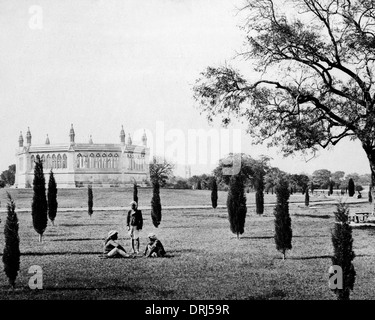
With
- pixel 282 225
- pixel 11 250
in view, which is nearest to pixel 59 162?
pixel 282 225

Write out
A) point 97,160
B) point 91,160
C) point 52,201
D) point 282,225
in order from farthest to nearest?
1. point 91,160
2. point 97,160
3. point 52,201
4. point 282,225

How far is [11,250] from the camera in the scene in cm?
951

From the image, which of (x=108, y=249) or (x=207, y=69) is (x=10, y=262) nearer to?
(x=108, y=249)

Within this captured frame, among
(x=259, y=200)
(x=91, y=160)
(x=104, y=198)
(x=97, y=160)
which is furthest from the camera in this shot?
(x=104, y=198)

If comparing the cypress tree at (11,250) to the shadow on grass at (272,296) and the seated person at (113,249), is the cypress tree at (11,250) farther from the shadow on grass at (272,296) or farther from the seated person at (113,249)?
the shadow on grass at (272,296)

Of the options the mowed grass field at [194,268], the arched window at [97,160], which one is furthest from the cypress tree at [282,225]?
the arched window at [97,160]

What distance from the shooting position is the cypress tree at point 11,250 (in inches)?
370

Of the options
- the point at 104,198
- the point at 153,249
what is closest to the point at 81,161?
the point at 104,198

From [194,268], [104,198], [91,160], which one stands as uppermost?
[91,160]

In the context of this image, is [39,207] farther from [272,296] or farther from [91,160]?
[91,160]

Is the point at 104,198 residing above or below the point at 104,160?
below

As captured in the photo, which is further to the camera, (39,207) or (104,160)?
(104,160)

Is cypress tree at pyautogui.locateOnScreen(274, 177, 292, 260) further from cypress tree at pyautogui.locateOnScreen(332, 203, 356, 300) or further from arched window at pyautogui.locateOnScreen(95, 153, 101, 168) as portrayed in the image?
arched window at pyautogui.locateOnScreen(95, 153, 101, 168)
